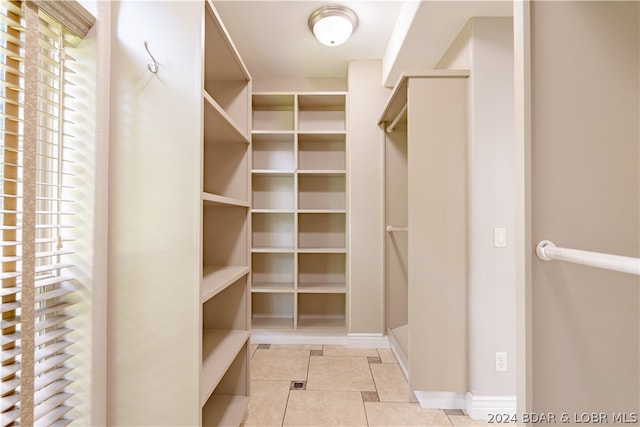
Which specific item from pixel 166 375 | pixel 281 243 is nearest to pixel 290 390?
pixel 166 375

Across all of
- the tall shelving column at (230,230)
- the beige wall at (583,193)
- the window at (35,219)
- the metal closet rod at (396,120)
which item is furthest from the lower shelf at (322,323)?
the beige wall at (583,193)

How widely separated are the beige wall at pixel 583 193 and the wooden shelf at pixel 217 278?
1.08 metres

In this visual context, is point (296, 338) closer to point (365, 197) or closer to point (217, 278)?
point (365, 197)

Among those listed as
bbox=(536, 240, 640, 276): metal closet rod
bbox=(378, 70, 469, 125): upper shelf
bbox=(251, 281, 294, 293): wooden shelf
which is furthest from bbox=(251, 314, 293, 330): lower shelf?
bbox=(536, 240, 640, 276): metal closet rod

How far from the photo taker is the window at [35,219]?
868mm

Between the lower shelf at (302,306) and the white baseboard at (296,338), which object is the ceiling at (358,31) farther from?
the white baseboard at (296,338)

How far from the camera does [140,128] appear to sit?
1104 millimetres

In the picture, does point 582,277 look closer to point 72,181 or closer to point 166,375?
point 166,375

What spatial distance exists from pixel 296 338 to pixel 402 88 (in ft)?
7.78

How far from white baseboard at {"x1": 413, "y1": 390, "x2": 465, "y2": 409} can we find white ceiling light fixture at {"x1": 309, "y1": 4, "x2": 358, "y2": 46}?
2600 mm

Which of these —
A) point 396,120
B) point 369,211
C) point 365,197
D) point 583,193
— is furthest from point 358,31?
point 583,193

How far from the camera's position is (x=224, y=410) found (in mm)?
1647

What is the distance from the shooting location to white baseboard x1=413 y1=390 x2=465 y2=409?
6.34ft

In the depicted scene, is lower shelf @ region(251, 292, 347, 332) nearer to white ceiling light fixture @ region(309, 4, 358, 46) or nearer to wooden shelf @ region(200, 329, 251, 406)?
wooden shelf @ region(200, 329, 251, 406)
